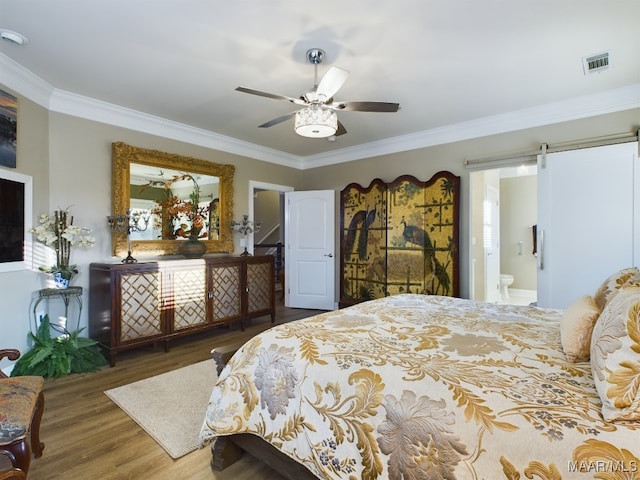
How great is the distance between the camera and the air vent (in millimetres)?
2645

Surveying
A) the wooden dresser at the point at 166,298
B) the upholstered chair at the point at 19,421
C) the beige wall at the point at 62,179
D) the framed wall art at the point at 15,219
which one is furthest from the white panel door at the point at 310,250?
the upholstered chair at the point at 19,421

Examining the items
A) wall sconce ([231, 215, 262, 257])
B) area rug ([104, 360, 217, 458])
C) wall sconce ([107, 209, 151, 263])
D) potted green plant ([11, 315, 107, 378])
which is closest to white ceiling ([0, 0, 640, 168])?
wall sconce ([107, 209, 151, 263])

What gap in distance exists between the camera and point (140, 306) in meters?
3.39

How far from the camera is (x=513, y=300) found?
263 inches

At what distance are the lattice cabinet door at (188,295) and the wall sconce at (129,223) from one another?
49 centimetres

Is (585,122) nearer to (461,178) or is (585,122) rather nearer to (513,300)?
(461,178)

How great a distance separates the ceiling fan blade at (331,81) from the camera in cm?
210

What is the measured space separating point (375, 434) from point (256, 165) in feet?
15.2

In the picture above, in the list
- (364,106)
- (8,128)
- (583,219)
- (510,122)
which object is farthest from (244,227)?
(583,219)

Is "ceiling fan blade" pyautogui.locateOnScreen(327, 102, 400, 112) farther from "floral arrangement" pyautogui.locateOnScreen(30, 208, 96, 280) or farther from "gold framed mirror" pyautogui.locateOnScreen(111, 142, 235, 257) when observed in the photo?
"floral arrangement" pyautogui.locateOnScreen(30, 208, 96, 280)

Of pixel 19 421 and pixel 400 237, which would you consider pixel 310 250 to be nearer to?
pixel 400 237

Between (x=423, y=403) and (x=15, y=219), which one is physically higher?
(x=15, y=219)

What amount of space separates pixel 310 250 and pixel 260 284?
1272mm

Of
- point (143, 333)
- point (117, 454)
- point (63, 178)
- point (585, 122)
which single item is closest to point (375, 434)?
point (117, 454)
